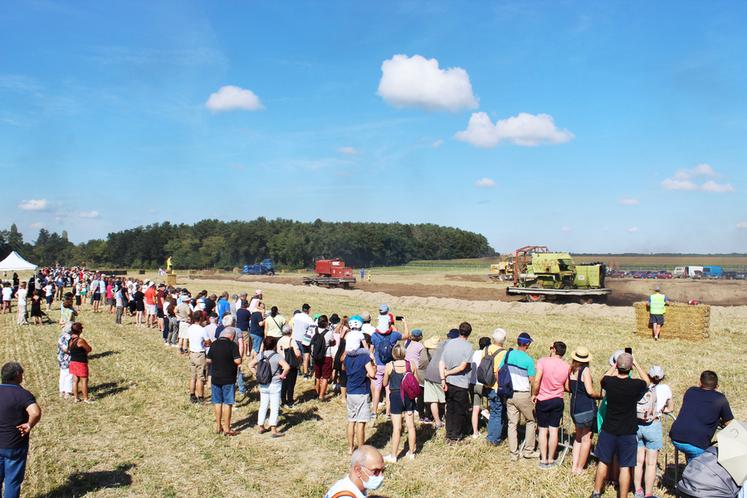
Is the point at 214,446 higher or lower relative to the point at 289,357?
lower

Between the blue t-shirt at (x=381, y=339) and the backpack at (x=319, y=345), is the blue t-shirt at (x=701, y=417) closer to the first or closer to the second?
the blue t-shirt at (x=381, y=339)

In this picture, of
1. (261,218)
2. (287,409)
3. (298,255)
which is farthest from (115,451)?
(261,218)

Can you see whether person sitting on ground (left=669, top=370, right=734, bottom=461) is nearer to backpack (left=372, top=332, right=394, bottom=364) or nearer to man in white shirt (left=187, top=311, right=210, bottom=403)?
backpack (left=372, top=332, right=394, bottom=364)

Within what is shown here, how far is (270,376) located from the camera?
31.3 feet

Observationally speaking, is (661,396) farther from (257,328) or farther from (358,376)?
(257,328)

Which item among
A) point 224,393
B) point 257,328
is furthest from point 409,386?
point 257,328

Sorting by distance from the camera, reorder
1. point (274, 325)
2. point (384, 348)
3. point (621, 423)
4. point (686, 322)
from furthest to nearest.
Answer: point (686, 322) < point (274, 325) < point (384, 348) < point (621, 423)

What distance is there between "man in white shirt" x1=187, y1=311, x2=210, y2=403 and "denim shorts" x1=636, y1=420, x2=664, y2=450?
8.53 m

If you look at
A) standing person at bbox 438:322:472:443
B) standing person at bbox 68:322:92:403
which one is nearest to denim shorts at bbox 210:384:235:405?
standing person at bbox 438:322:472:443

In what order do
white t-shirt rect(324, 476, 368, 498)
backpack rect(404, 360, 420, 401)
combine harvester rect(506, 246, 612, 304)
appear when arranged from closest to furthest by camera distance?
white t-shirt rect(324, 476, 368, 498), backpack rect(404, 360, 420, 401), combine harvester rect(506, 246, 612, 304)

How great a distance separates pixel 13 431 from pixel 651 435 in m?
7.51

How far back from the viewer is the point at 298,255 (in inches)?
3989

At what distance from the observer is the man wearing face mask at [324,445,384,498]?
3.97 m

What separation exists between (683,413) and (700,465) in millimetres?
1005
